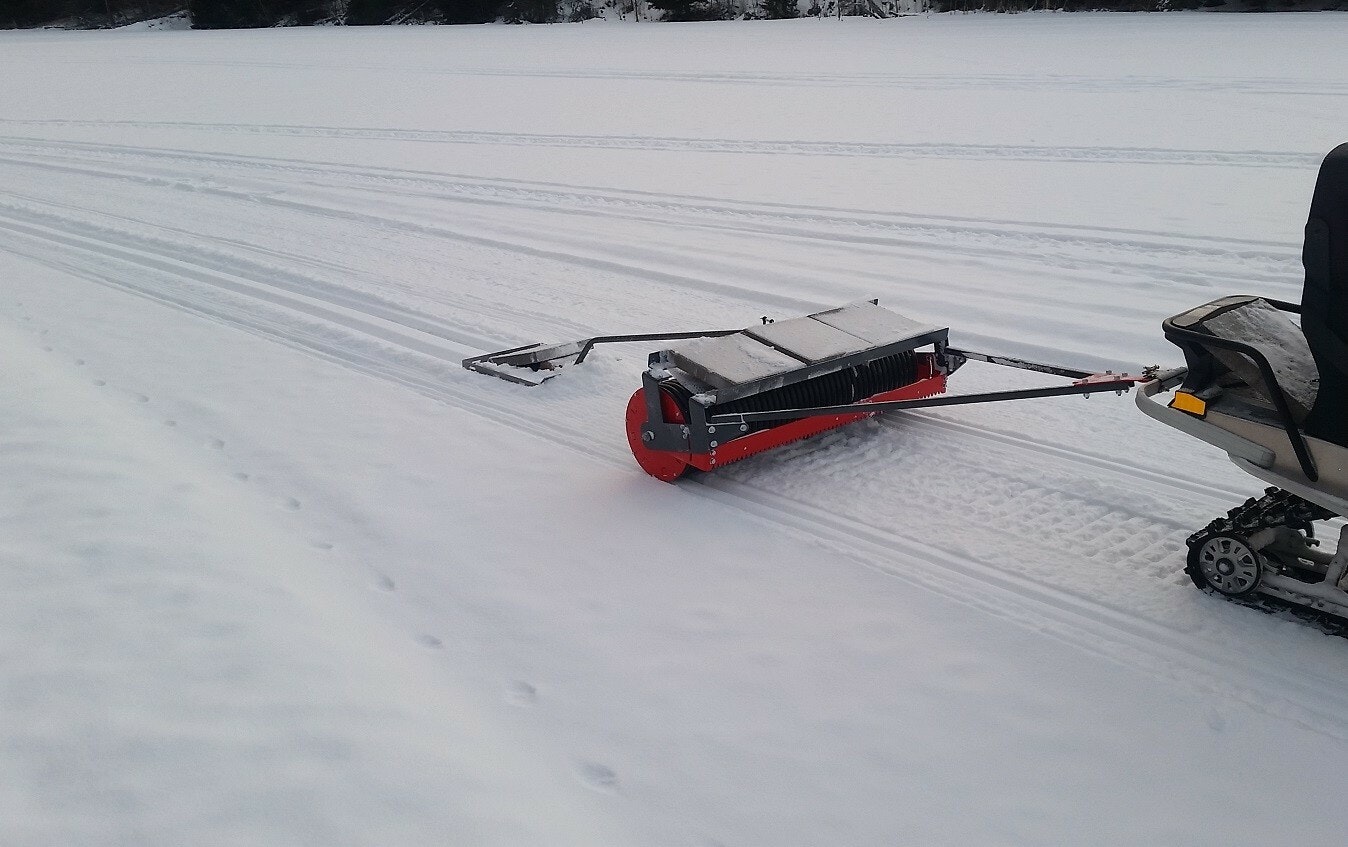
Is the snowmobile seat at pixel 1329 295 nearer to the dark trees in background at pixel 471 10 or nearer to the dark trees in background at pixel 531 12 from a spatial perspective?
the dark trees in background at pixel 531 12

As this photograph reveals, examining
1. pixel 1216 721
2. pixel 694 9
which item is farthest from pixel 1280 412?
pixel 694 9

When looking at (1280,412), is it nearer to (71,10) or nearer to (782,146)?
(782,146)

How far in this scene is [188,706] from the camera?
337 cm

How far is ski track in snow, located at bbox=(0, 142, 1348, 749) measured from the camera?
12.6 feet

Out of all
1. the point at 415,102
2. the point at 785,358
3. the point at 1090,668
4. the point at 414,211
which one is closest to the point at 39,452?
the point at 785,358

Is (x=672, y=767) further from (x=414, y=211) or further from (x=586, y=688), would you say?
(x=414, y=211)

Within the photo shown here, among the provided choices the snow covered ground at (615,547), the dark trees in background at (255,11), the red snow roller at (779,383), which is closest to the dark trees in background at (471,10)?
the dark trees in background at (255,11)

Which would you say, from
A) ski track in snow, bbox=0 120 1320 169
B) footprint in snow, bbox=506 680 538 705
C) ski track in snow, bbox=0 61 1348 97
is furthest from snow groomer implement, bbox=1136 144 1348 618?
ski track in snow, bbox=0 61 1348 97

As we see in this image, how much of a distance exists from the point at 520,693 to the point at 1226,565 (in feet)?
8.54

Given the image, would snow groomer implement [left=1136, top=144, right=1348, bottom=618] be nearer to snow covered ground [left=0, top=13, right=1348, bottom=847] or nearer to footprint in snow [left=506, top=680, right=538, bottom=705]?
snow covered ground [left=0, top=13, right=1348, bottom=847]

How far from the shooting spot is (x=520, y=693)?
3.65 meters

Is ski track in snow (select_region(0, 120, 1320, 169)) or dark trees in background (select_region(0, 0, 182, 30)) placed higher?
dark trees in background (select_region(0, 0, 182, 30))

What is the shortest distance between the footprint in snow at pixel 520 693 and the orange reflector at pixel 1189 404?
8.22ft

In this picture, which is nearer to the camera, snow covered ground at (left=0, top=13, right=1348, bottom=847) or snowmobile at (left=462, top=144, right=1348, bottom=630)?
snow covered ground at (left=0, top=13, right=1348, bottom=847)
